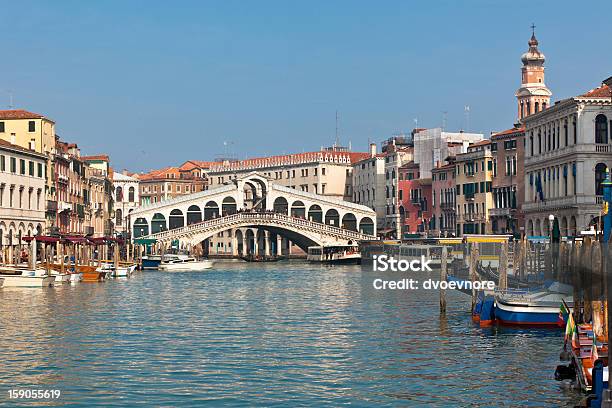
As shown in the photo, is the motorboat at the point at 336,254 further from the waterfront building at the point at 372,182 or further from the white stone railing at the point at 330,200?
the waterfront building at the point at 372,182

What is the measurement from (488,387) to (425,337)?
6.46 m

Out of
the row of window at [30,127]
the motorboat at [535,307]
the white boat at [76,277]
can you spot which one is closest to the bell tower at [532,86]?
the row of window at [30,127]

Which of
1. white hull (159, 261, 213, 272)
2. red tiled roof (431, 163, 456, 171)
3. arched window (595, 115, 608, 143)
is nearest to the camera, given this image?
arched window (595, 115, 608, 143)

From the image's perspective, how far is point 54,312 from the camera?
29.3 meters

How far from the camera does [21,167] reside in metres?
53.7

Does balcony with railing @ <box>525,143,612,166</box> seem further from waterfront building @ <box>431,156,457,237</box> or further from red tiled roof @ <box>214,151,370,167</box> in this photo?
red tiled roof @ <box>214,151,370,167</box>

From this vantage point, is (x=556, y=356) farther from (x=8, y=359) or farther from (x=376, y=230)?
(x=376, y=230)

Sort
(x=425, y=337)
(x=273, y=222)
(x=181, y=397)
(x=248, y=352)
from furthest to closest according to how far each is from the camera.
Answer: (x=273, y=222) < (x=425, y=337) < (x=248, y=352) < (x=181, y=397)

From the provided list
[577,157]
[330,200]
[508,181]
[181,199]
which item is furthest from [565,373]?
[330,200]

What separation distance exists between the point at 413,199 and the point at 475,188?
14903mm

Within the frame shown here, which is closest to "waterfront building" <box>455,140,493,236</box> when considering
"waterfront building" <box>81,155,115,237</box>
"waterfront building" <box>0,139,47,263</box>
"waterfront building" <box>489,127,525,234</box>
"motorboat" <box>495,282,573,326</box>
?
"waterfront building" <box>489,127,525,234</box>

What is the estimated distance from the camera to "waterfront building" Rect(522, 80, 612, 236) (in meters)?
49.2

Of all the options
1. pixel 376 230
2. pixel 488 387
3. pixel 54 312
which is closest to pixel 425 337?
pixel 488 387

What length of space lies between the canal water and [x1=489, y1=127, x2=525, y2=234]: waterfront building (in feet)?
95.8
